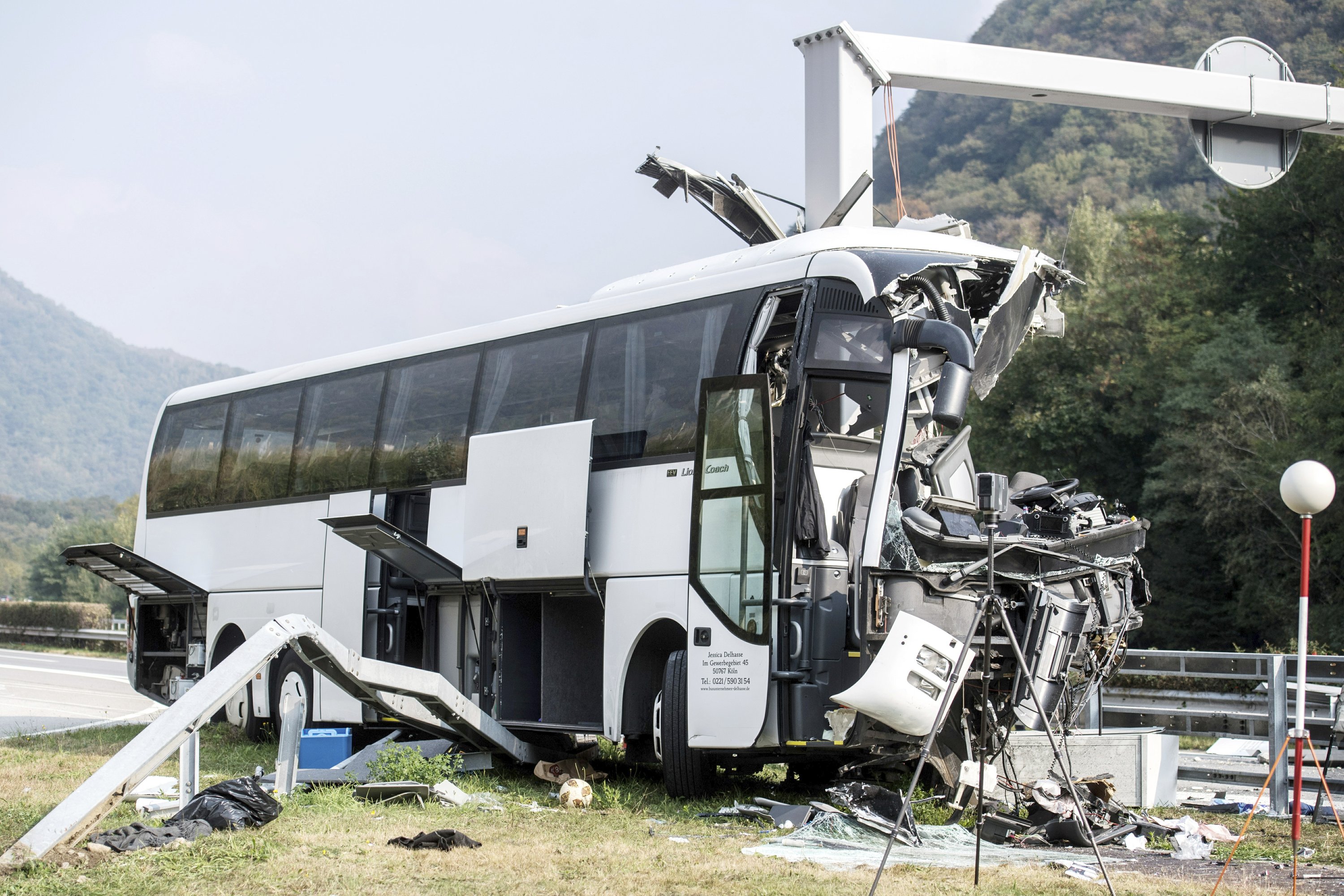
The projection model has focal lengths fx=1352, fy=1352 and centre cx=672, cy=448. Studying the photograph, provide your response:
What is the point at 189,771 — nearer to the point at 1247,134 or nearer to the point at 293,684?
the point at 293,684

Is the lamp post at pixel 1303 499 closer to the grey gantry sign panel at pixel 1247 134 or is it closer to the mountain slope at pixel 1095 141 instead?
the grey gantry sign panel at pixel 1247 134

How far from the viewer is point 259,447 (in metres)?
15.5

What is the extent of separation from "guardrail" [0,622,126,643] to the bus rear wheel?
31.5 m

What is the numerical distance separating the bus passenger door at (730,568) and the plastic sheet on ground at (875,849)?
970 millimetres

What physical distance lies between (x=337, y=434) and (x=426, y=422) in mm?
1643

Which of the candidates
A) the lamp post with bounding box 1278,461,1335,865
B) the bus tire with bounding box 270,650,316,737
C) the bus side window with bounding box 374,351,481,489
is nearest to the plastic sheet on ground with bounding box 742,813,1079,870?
the lamp post with bounding box 1278,461,1335,865

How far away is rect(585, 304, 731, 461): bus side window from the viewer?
34.5ft

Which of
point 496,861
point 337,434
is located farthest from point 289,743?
point 337,434

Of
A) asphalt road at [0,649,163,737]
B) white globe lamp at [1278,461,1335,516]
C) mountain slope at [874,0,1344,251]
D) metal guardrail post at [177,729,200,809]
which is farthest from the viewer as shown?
mountain slope at [874,0,1344,251]

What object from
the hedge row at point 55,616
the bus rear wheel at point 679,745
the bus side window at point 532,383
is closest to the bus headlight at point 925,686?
the bus rear wheel at point 679,745

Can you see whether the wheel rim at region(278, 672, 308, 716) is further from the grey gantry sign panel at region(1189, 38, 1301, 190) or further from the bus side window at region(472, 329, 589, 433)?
the grey gantry sign panel at region(1189, 38, 1301, 190)

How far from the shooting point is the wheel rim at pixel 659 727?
1048 centimetres

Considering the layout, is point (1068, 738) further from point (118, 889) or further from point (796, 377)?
point (118, 889)

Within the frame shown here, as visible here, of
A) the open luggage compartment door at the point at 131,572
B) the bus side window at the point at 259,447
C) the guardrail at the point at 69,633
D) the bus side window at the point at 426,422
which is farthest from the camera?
the guardrail at the point at 69,633
